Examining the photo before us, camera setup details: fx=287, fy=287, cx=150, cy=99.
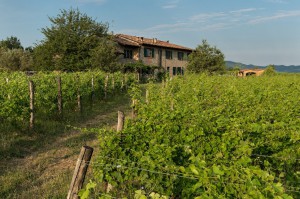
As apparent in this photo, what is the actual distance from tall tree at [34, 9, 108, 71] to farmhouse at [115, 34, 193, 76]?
4.58 m

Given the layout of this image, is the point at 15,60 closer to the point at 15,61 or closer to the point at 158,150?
the point at 15,61

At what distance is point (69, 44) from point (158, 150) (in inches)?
1304

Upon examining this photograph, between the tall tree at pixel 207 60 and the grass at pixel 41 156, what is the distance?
27.2 m

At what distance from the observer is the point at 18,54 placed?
4466cm

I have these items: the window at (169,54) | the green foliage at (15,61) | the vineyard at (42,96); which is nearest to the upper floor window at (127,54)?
the window at (169,54)

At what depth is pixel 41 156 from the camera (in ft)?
23.9

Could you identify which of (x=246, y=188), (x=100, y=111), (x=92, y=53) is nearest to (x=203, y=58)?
(x=92, y=53)

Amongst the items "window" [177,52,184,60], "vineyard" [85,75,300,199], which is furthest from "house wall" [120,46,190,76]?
"vineyard" [85,75,300,199]

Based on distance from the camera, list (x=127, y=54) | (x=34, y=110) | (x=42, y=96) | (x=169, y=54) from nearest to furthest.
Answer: (x=34, y=110), (x=42, y=96), (x=127, y=54), (x=169, y=54)

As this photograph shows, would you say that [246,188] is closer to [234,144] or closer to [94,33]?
→ [234,144]

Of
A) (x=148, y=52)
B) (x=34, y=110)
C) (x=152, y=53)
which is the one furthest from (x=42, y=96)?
(x=152, y=53)

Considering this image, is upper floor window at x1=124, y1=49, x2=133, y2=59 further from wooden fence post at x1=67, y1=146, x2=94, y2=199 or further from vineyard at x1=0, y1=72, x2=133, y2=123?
wooden fence post at x1=67, y1=146, x2=94, y2=199

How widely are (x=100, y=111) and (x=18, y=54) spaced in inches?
1427

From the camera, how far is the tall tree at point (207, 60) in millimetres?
36906
